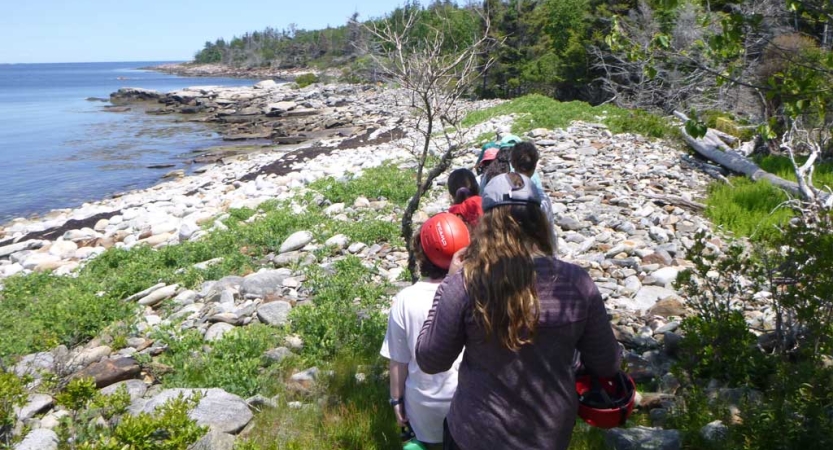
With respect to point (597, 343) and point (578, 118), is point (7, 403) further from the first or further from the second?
point (578, 118)

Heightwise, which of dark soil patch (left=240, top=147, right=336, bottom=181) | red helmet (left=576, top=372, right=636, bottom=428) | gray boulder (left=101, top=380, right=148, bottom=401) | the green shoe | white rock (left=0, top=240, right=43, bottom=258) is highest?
red helmet (left=576, top=372, right=636, bottom=428)

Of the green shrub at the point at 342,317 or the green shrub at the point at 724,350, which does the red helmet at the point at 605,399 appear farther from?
the green shrub at the point at 342,317

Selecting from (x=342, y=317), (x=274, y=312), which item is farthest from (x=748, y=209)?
(x=274, y=312)

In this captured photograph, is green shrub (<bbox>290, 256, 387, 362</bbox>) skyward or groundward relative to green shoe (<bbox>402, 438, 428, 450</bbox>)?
groundward

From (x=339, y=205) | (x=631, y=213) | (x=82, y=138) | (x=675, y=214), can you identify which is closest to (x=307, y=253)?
(x=339, y=205)

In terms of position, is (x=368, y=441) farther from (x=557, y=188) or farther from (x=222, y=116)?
(x=222, y=116)

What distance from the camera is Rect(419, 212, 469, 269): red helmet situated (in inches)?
109

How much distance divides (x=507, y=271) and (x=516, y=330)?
0.21 meters

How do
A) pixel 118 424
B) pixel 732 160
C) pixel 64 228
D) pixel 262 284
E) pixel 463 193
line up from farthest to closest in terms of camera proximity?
pixel 64 228
pixel 732 160
pixel 262 284
pixel 463 193
pixel 118 424

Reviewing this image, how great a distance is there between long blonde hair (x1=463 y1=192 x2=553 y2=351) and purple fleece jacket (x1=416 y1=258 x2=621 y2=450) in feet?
0.15

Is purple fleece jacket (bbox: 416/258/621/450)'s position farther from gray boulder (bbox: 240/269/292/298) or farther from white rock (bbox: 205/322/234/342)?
gray boulder (bbox: 240/269/292/298)

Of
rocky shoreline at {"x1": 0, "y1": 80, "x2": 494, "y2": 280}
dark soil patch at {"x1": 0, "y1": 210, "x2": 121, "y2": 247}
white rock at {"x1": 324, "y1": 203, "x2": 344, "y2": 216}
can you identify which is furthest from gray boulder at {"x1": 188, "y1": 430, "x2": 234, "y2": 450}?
dark soil patch at {"x1": 0, "y1": 210, "x2": 121, "y2": 247}

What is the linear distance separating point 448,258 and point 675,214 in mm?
7580

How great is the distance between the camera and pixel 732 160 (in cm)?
1206
